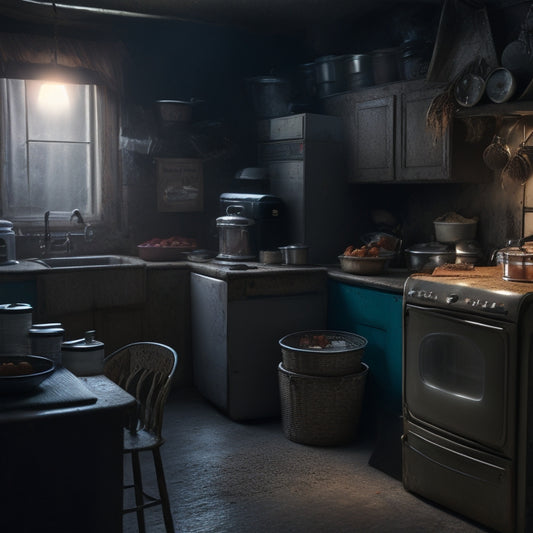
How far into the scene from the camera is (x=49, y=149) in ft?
17.8

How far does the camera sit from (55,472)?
207 centimetres

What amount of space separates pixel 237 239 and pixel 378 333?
137 cm

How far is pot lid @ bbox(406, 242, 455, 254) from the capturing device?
4434 mm

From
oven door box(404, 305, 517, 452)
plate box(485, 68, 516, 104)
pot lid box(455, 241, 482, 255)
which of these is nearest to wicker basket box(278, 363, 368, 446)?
oven door box(404, 305, 517, 452)

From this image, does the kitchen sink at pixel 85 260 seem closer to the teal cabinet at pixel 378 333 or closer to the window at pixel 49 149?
the window at pixel 49 149

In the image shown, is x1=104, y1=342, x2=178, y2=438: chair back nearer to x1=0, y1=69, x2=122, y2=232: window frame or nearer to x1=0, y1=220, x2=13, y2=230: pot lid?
x1=0, y1=220, x2=13, y2=230: pot lid

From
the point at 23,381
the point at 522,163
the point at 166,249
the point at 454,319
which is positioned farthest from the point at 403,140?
the point at 23,381

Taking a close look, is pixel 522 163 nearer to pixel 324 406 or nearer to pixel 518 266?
pixel 518 266

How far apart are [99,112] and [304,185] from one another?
1710 millimetres

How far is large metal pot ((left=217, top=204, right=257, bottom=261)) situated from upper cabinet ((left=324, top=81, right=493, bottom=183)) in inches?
32.4

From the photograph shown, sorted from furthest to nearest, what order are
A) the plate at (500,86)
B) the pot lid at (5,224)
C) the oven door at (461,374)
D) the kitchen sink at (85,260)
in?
the kitchen sink at (85,260) → the pot lid at (5,224) → the plate at (500,86) → the oven door at (461,374)

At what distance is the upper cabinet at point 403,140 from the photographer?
14.1ft

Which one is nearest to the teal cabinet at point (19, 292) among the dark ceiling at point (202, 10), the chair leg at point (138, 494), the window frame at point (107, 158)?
the window frame at point (107, 158)

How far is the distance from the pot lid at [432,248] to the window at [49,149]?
2.47 meters
